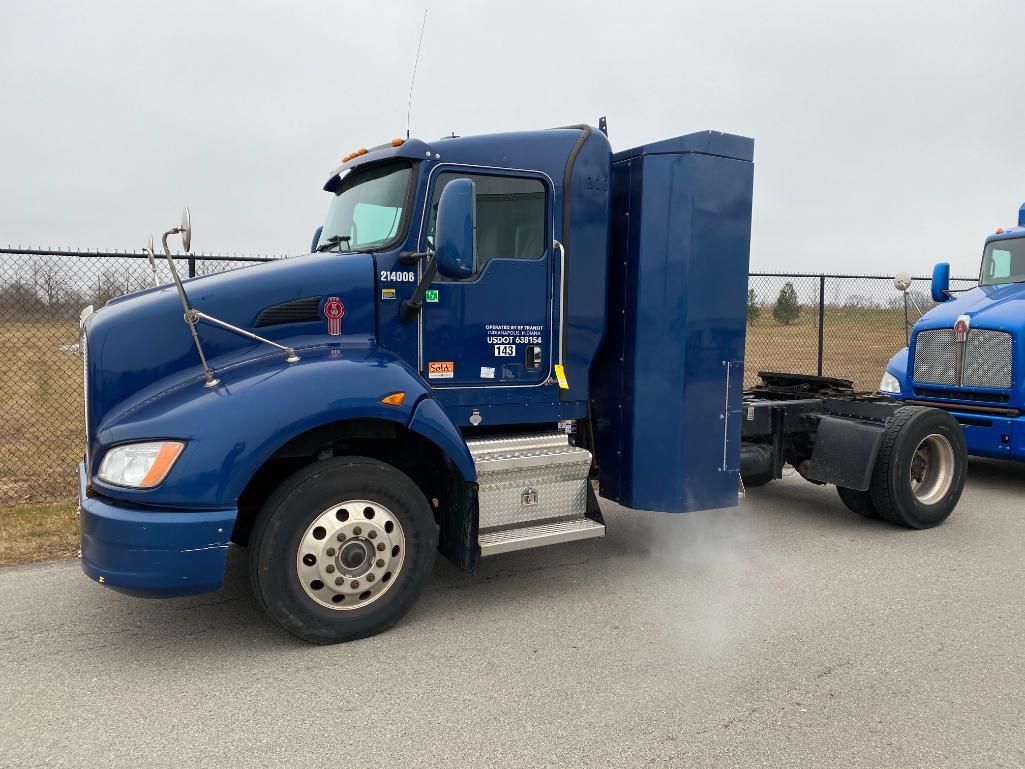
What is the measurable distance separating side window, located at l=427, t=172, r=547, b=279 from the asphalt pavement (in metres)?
2.17

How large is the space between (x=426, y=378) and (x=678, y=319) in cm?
168

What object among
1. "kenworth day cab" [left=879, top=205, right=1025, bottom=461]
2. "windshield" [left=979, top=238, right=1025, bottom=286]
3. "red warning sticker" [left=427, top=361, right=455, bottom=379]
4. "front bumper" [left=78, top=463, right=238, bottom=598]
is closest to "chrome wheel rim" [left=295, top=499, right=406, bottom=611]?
"front bumper" [left=78, top=463, right=238, bottom=598]

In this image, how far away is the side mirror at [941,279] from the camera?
933 centimetres

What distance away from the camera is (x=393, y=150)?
4.54 m

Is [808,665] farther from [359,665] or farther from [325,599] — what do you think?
[325,599]

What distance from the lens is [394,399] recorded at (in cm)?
406

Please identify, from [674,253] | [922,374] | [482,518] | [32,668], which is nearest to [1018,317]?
[922,374]

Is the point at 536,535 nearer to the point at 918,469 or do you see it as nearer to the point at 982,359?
the point at 918,469

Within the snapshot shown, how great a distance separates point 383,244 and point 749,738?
3.21 m

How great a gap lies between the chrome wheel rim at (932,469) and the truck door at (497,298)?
151 inches

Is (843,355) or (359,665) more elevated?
(843,355)

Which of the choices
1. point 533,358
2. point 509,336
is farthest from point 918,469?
point 509,336

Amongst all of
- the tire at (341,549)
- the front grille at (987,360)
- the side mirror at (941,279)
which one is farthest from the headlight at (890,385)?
the tire at (341,549)

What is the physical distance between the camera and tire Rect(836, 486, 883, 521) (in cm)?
646
